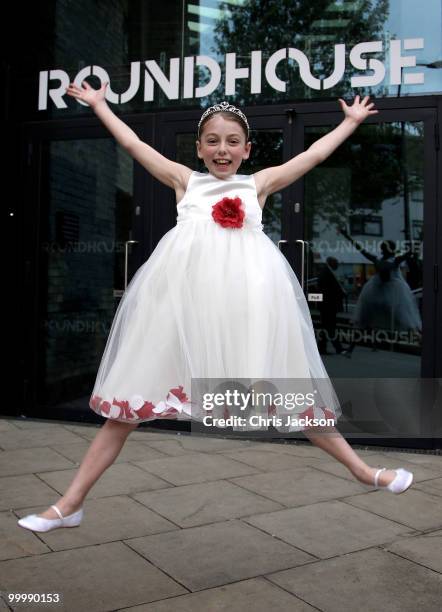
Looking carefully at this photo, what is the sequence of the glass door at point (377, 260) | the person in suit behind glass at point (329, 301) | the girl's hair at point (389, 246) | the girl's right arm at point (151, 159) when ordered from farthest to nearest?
the person in suit behind glass at point (329, 301) → the girl's hair at point (389, 246) → the glass door at point (377, 260) → the girl's right arm at point (151, 159)

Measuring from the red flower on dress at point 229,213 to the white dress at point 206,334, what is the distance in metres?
0.01

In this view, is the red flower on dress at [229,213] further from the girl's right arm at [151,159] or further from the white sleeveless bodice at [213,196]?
the girl's right arm at [151,159]

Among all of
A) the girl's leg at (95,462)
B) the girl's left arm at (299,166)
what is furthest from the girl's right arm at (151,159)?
the girl's leg at (95,462)

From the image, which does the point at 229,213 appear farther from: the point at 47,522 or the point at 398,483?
the point at 47,522

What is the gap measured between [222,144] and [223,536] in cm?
194

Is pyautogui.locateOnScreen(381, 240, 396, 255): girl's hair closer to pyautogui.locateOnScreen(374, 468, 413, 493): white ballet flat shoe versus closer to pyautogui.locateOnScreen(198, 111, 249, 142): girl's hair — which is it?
pyautogui.locateOnScreen(198, 111, 249, 142): girl's hair

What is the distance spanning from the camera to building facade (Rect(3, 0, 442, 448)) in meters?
5.51

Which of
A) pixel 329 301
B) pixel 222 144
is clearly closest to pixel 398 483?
pixel 222 144

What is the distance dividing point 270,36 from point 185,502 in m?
4.07

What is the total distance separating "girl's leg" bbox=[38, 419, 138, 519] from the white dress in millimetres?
107

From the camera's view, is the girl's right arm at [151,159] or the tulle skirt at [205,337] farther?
the girl's right arm at [151,159]

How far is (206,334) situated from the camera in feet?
8.64

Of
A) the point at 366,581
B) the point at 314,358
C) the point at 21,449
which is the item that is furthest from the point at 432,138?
the point at 21,449

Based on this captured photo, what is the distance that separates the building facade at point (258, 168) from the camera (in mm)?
5508
